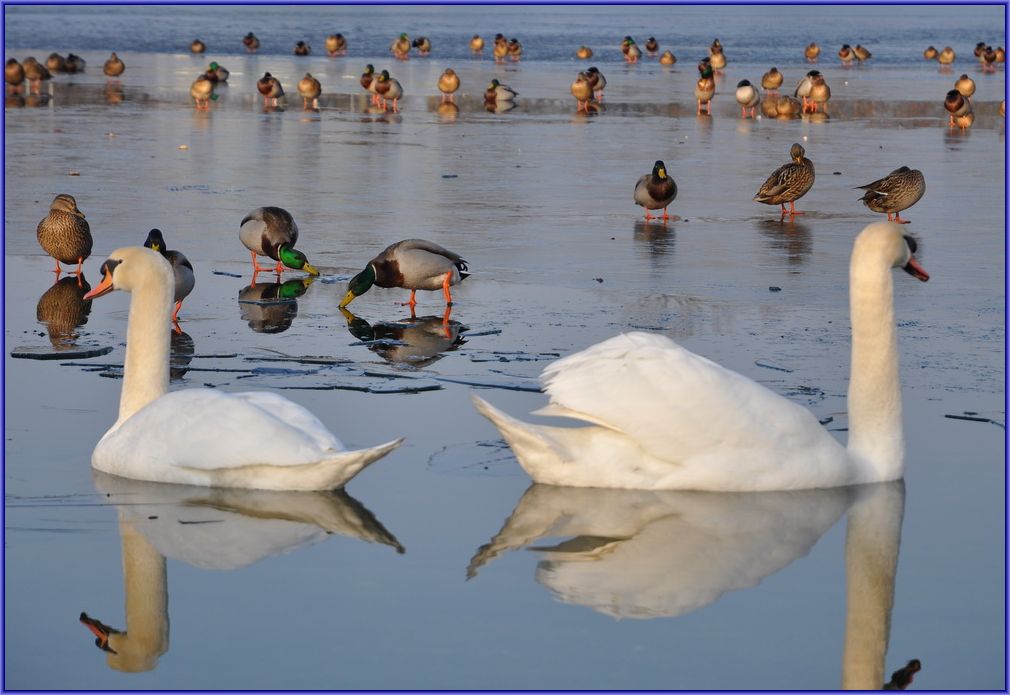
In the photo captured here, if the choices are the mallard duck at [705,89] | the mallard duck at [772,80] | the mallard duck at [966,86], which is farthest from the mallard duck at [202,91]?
the mallard duck at [966,86]

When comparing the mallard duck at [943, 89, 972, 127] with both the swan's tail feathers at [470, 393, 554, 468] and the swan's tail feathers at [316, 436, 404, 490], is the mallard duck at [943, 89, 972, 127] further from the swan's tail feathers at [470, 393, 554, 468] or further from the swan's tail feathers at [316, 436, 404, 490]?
the swan's tail feathers at [316, 436, 404, 490]

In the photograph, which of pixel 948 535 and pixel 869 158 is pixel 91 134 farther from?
pixel 948 535

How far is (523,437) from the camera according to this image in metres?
6.48

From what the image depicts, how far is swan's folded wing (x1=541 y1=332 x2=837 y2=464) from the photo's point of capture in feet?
20.9

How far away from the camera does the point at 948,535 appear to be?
6.07 meters

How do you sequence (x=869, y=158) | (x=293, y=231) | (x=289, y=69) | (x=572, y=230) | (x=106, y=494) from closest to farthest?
1. (x=106, y=494)
2. (x=293, y=231)
3. (x=572, y=230)
4. (x=869, y=158)
5. (x=289, y=69)

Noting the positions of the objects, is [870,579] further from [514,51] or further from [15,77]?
[514,51]

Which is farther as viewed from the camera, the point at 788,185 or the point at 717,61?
the point at 717,61

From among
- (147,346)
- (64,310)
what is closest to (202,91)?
(64,310)

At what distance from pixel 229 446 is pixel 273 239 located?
229 inches

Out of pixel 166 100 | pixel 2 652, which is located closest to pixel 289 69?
pixel 166 100

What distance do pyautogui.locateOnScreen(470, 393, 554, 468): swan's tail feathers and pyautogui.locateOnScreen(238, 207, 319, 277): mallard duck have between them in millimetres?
5607

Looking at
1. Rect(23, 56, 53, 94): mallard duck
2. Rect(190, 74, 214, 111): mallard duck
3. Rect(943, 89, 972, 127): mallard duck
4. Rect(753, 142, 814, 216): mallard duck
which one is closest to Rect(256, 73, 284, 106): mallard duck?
Rect(190, 74, 214, 111): mallard duck

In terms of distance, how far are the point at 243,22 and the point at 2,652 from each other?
8194cm
